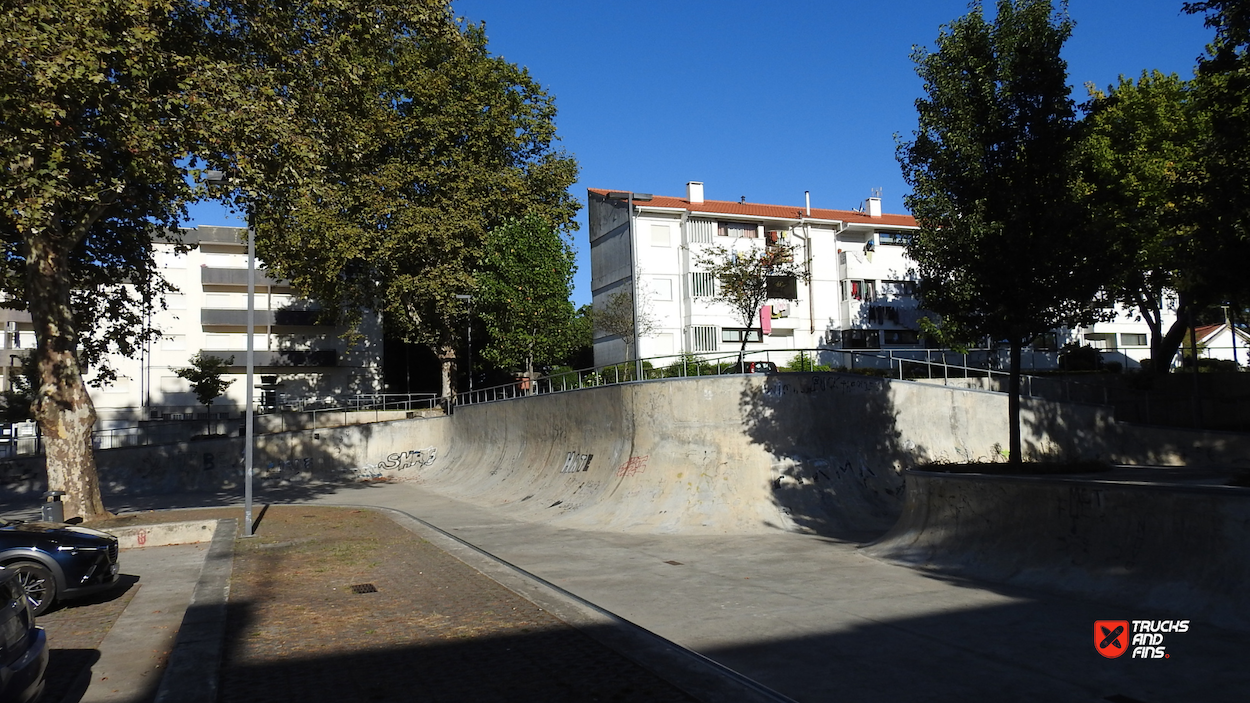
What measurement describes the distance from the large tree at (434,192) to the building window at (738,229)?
11.6 metres

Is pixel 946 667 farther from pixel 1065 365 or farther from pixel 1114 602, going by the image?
pixel 1065 365

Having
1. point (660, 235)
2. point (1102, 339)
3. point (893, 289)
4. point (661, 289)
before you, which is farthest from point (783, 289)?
point (1102, 339)

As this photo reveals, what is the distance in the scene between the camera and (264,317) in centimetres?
5812

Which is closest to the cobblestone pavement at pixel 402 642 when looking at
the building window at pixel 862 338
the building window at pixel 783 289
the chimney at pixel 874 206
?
the building window at pixel 783 289

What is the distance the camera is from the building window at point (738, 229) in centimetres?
4916

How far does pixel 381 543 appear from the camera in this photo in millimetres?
14086

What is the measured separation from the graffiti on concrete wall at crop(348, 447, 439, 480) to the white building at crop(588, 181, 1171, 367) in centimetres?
1569

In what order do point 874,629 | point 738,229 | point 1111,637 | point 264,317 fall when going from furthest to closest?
point 264,317 < point 738,229 < point 874,629 < point 1111,637

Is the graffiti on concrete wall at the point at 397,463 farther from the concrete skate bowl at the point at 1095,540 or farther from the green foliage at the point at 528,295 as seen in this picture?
the concrete skate bowl at the point at 1095,540

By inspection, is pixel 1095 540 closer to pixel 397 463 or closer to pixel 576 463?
pixel 576 463

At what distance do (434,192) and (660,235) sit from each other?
1516 centimetres

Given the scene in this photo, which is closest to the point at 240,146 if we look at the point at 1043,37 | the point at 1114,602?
the point at 1043,37

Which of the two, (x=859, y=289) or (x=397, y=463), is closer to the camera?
(x=397, y=463)

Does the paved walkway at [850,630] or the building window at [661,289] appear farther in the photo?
the building window at [661,289]
